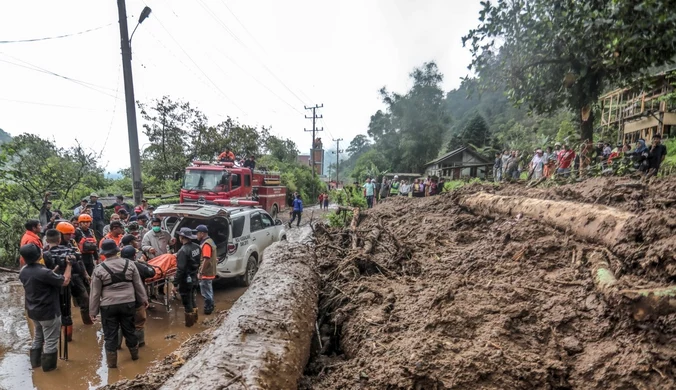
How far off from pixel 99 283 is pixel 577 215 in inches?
227

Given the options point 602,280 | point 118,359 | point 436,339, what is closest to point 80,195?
point 118,359

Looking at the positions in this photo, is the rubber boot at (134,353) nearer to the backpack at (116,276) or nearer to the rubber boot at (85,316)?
the backpack at (116,276)

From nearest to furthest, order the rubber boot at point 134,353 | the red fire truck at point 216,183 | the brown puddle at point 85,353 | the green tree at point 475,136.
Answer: the brown puddle at point 85,353 → the rubber boot at point 134,353 → the red fire truck at point 216,183 → the green tree at point 475,136

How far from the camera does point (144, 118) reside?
22.6 meters

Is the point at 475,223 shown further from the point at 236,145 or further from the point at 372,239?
the point at 236,145

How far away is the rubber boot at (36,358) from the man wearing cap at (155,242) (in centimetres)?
226

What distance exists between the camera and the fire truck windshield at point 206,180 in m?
12.3

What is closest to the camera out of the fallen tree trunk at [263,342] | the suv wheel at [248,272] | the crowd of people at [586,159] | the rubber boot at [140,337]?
the fallen tree trunk at [263,342]

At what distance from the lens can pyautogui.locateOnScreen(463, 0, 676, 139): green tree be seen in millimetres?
5746

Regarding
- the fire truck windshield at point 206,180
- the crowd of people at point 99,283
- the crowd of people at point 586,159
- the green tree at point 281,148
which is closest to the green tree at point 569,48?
the crowd of people at point 586,159

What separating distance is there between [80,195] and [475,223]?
48.5ft

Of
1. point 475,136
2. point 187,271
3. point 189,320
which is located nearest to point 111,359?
point 189,320

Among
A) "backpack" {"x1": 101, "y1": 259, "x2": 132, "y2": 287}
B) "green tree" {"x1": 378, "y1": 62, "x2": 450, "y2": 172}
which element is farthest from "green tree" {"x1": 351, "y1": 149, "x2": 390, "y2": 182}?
"backpack" {"x1": 101, "y1": 259, "x2": 132, "y2": 287}

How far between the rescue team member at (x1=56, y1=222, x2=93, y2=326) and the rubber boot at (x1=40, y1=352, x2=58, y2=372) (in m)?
1.37
